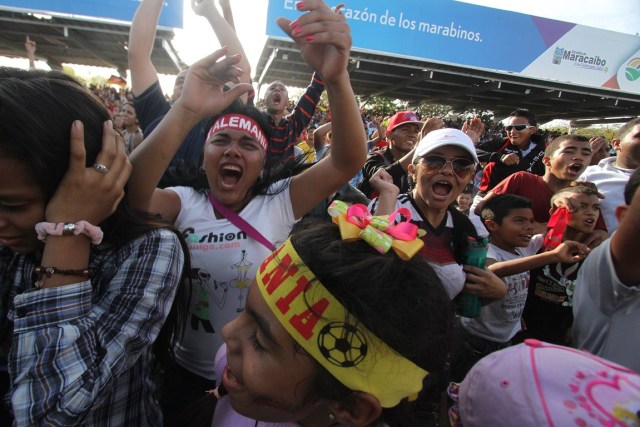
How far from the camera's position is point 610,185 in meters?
2.87

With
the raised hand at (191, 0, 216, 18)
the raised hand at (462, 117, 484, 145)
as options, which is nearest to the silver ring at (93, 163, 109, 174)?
the raised hand at (191, 0, 216, 18)

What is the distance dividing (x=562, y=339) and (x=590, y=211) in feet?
3.15

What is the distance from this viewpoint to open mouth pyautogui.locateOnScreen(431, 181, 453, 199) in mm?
2153

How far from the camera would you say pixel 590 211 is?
8.04 feet

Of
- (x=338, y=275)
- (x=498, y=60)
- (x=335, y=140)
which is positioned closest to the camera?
(x=338, y=275)

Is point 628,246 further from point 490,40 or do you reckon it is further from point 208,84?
point 490,40

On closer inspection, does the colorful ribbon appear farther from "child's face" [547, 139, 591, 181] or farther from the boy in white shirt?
"child's face" [547, 139, 591, 181]

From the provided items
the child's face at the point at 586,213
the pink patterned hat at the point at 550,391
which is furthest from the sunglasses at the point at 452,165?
the pink patterned hat at the point at 550,391

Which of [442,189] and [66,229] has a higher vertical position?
[442,189]

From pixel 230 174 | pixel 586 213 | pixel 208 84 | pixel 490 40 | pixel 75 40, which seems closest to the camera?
pixel 208 84

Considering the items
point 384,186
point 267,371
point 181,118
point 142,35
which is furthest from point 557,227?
point 142,35

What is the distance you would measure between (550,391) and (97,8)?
53.7 feet

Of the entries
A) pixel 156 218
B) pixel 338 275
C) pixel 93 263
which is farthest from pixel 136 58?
pixel 338 275

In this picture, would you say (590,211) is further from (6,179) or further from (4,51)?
(4,51)
